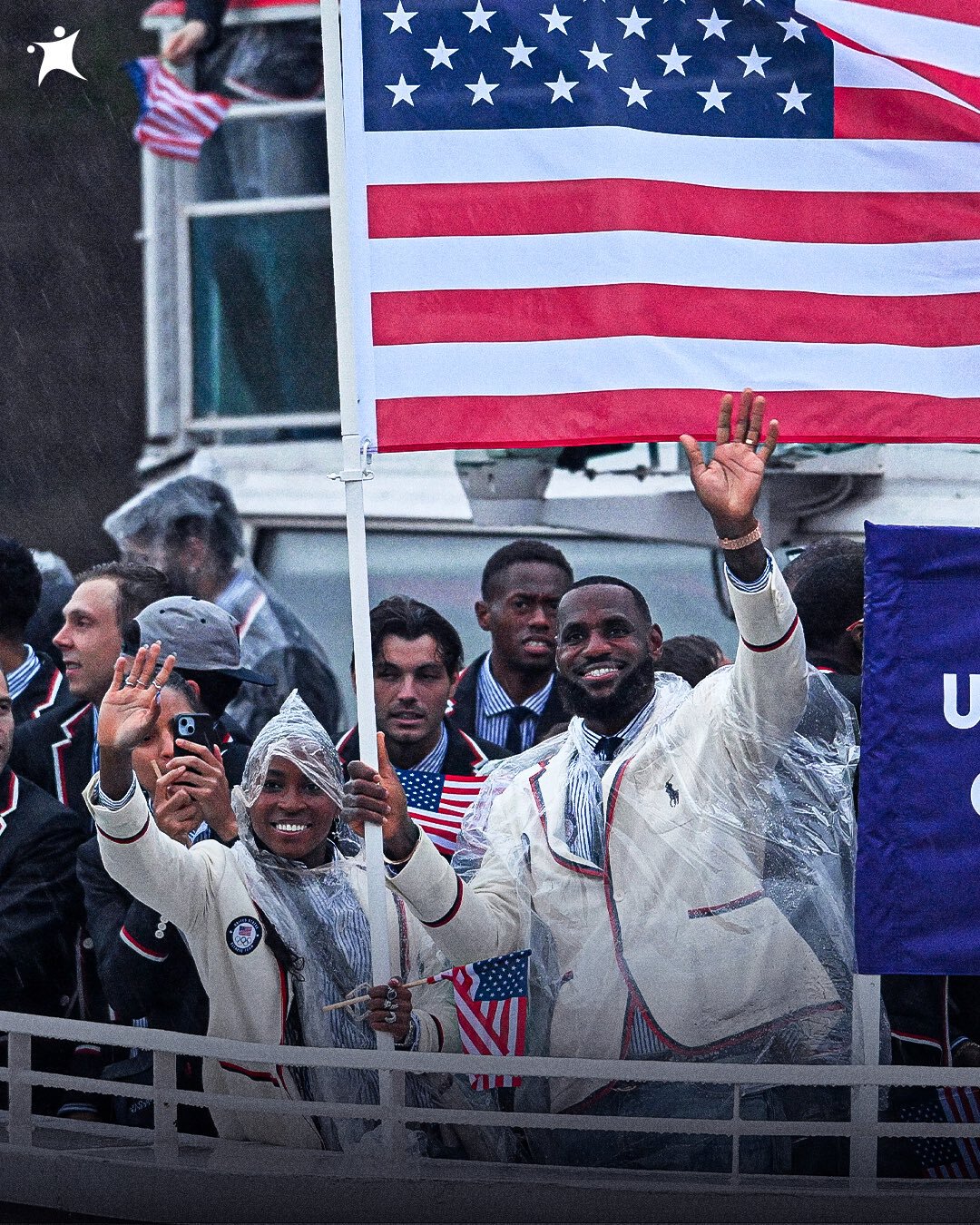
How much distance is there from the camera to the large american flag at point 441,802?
4.75 metres

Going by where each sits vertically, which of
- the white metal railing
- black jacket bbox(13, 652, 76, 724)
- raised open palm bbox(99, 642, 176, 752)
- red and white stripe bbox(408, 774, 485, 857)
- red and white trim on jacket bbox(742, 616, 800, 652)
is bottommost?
the white metal railing

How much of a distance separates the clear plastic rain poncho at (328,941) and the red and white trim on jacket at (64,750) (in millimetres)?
1162

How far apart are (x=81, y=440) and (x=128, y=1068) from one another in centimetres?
911

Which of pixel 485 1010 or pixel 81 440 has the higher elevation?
pixel 81 440

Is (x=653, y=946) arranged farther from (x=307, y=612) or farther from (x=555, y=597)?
(x=307, y=612)

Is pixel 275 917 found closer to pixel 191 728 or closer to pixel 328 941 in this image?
pixel 328 941

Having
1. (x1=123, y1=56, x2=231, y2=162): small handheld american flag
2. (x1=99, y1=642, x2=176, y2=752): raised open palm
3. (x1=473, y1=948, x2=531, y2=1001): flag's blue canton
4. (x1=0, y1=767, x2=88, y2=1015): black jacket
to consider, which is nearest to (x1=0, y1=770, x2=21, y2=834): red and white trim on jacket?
(x1=0, y1=767, x2=88, y2=1015): black jacket

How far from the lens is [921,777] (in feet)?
13.8

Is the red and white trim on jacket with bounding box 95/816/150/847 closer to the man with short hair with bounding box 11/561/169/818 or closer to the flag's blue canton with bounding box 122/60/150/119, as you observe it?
the man with short hair with bounding box 11/561/169/818

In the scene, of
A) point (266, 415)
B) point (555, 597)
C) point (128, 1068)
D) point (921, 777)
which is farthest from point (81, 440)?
point (921, 777)

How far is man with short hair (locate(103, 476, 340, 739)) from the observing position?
273 inches

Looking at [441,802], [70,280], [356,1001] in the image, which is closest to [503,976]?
[356,1001]

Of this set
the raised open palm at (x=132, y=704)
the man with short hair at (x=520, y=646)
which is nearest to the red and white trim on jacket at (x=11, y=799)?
the raised open palm at (x=132, y=704)

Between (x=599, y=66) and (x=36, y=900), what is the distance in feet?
7.90
